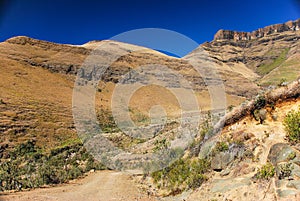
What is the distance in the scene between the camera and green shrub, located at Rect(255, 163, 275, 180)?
8.95 meters

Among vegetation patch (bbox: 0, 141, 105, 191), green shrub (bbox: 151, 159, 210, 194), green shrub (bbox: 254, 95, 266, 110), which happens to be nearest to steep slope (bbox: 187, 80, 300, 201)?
green shrub (bbox: 254, 95, 266, 110)

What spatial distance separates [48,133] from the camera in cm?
4662

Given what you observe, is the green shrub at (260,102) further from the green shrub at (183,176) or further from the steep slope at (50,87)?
the steep slope at (50,87)

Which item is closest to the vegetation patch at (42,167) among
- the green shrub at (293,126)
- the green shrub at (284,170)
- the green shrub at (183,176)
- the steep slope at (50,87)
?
the steep slope at (50,87)

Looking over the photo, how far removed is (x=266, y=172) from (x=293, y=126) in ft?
7.05

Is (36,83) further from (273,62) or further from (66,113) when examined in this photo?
(273,62)

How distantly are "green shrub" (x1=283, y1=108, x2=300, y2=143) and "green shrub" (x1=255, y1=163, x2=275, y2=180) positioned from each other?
147 cm

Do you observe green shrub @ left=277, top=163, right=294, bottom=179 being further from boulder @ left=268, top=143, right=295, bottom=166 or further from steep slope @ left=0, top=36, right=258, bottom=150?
steep slope @ left=0, top=36, right=258, bottom=150

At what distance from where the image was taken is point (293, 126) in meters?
10.1

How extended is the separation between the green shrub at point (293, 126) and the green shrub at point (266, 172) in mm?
1469

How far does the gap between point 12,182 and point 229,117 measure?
1488 cm

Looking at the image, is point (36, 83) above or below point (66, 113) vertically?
above

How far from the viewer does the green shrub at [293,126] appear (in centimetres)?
987

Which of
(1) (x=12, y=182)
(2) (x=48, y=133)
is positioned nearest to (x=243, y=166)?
(1) (x=12, y=182)
